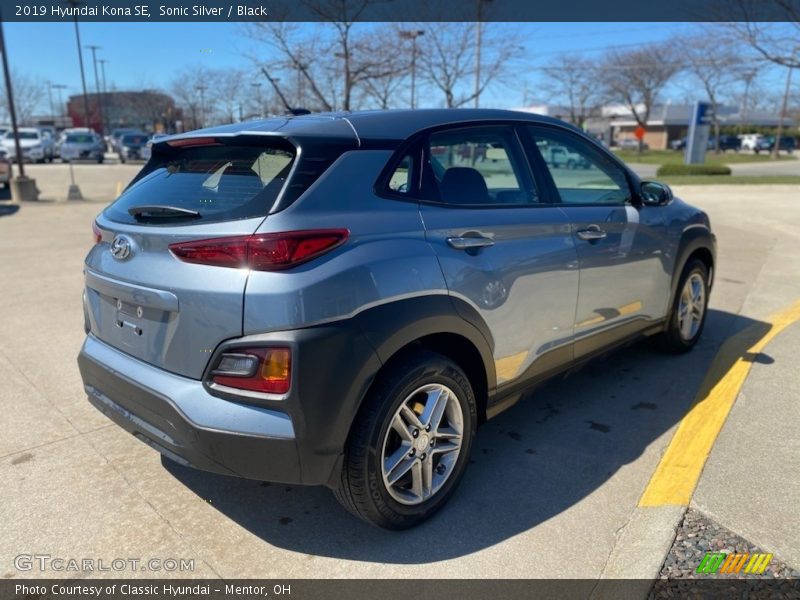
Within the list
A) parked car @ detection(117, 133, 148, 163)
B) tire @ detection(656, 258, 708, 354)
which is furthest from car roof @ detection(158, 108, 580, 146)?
parked car @ detection(117, 133, 148, 163)

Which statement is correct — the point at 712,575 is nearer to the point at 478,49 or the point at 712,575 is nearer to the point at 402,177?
the point at 402,177

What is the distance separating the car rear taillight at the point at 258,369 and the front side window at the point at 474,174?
3.29 feet

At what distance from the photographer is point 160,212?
254 centimetres

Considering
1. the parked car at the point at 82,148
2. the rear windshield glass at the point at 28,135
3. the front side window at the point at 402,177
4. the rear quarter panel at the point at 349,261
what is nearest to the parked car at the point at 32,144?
the rear windshield glass at the point at 28,135

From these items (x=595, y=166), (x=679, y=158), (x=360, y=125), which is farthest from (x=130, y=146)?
(x=679, y=158)

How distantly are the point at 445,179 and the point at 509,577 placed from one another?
175cm

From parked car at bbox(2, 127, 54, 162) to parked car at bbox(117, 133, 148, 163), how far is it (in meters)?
3.85

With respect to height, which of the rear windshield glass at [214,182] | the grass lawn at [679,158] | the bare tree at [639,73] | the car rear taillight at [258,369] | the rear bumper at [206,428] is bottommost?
the grass lawn at [679,158]

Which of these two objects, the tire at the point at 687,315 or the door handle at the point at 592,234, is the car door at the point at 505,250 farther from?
the tire at the point at 687,315

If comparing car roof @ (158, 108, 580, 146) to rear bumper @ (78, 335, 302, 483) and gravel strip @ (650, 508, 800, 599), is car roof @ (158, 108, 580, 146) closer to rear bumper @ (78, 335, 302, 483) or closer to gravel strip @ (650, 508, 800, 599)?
rear bumper @ (78, 335, 302, 483)

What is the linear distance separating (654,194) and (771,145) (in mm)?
70006

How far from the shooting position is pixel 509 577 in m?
2.39

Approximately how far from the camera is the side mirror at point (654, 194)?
13.6 ft

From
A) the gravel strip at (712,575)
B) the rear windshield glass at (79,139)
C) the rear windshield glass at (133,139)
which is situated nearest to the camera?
the gravel strip at (712,575)
